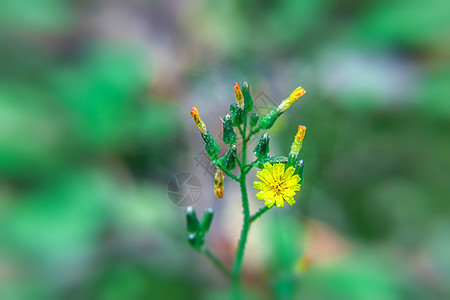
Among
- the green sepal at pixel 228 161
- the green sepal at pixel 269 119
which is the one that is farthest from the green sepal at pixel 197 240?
the green sepal at pixel 269 119

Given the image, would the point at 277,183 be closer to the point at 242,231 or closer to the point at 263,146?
the point at 263,146

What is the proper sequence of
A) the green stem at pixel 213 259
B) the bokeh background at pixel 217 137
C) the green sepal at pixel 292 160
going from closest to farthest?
1. the green sepal at pixel 292 160
2. the green stem at pixel 213 259
3. the bokeh background at pixel 217 137

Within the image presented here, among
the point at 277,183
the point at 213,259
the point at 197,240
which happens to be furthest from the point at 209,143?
the point at 213,259

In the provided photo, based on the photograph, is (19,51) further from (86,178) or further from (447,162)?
(447,162)

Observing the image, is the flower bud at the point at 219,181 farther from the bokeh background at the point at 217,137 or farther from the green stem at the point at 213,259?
the bokeh background at the point at 217,137

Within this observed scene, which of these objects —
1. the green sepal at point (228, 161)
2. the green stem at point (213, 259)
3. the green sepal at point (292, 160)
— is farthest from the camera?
the green stem at point (213, 259)

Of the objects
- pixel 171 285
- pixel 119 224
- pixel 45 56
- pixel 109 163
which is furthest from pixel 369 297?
pixel 45 56

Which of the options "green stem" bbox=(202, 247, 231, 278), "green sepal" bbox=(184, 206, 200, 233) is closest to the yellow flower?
"green sepal" bbox=(184, 206, 200, 233)

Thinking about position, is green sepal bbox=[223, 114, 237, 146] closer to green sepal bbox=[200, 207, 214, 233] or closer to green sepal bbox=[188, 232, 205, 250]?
green sepal bbox=[200, 207, 214, 233]
